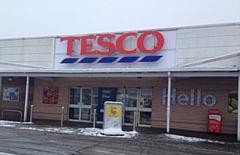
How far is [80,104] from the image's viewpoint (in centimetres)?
1883

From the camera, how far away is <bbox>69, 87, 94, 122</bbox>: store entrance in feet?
61.1

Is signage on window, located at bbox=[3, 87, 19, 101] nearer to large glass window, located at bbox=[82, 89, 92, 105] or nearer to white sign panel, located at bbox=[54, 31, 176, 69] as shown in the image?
white sign panel, located at bbox=[54, 31, 176, 69]

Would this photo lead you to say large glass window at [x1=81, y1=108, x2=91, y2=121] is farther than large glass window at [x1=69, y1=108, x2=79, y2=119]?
No

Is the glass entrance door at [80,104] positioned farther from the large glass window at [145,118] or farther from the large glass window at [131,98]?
the large glass window at [145,118]

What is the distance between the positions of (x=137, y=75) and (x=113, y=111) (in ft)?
8.94

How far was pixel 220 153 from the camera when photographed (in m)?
9.91

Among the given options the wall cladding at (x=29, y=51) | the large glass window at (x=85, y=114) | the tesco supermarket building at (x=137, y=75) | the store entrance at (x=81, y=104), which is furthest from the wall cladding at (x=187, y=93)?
the wall cladding at (x=29, y=51)

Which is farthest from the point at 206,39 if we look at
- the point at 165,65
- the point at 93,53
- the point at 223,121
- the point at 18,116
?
the point at 18,116

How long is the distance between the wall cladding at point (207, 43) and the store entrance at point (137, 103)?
292 cm

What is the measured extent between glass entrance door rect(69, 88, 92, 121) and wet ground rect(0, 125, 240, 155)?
230 inches

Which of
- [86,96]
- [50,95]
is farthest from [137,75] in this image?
[50,95]

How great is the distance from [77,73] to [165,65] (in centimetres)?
506

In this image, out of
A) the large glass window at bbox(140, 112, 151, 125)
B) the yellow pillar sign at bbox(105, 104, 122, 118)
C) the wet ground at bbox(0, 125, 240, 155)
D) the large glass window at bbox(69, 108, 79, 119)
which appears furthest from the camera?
the large glass window at bbox(69, 108, 79, 119)

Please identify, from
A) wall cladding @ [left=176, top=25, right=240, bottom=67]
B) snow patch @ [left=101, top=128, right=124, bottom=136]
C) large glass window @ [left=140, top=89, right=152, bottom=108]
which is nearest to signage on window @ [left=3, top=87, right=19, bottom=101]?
large glass window @ [left=140, top=89, right=152, bottom=108]
